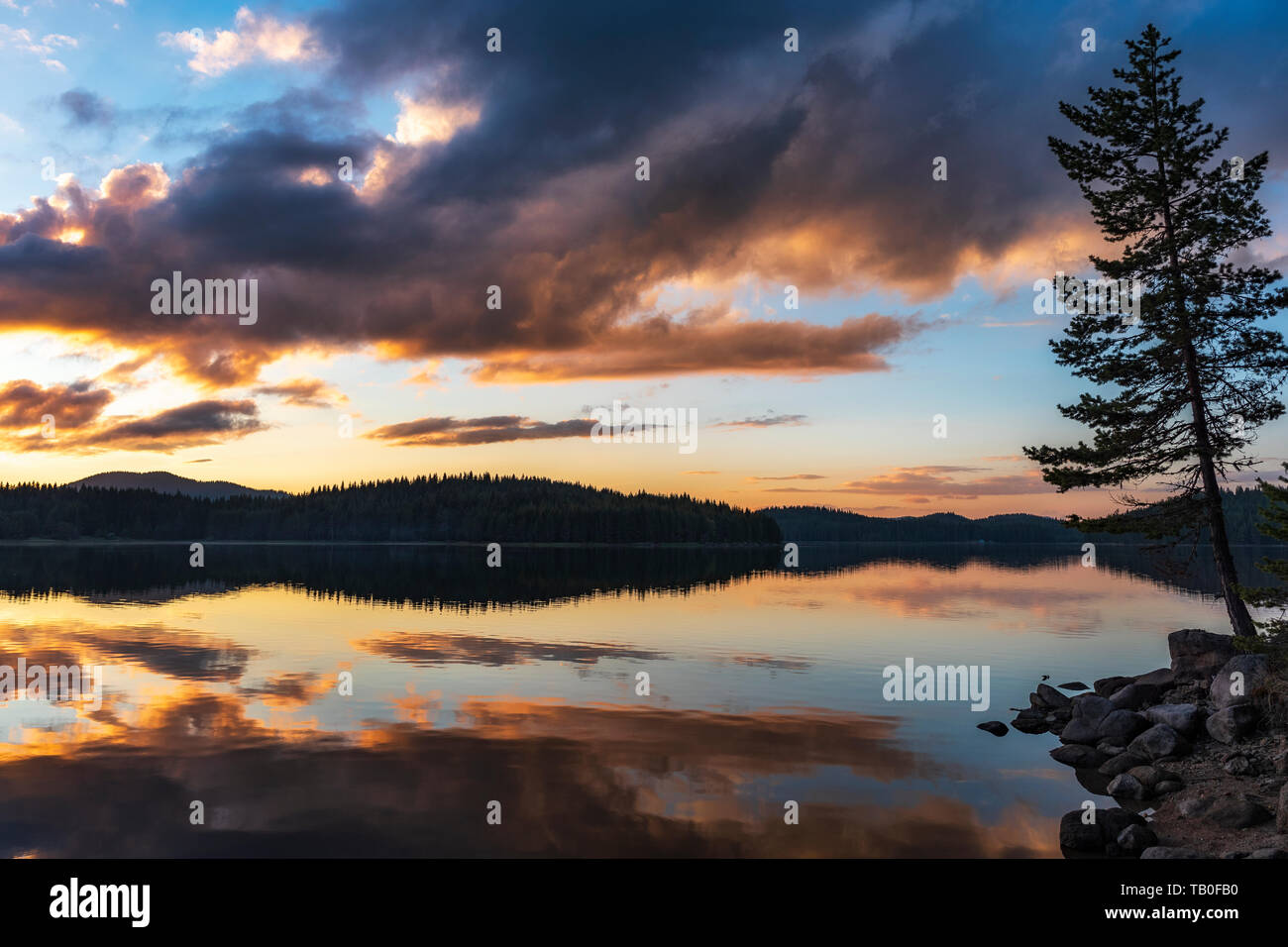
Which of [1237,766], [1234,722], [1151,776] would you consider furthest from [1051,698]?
[1237,766]

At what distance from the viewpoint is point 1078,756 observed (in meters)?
21.9

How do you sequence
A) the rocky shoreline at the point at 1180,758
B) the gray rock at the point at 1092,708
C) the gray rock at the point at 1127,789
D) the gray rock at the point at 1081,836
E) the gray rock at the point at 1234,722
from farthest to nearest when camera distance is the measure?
1. the gray rock at the point at 1092,708
2. the gray rock at the point at 1234,722
3. the gray rock at the point at 1127,789
4. the gray rock at the point at 1081,836
5. the rocky shoreline at the point at 1180,758

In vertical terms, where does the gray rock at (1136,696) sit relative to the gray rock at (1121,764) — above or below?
above

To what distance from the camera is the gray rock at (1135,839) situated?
49.8 ft

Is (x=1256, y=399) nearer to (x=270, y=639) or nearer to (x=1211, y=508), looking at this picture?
(x=1211, y=508)

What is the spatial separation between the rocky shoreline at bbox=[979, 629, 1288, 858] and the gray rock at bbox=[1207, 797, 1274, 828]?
0.7 inches

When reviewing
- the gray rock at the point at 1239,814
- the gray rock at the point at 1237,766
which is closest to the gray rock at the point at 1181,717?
the gray rock at the point at 1237,766

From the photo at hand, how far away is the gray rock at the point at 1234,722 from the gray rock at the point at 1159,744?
2.72 feet

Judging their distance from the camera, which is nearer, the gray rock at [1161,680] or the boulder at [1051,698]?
the gray rock at [1161,680]

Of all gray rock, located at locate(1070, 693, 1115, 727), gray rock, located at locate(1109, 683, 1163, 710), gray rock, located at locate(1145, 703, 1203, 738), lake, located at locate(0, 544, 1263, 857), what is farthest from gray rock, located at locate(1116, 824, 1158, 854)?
gray rock, located at locate(1109, 683, 1163, 710)

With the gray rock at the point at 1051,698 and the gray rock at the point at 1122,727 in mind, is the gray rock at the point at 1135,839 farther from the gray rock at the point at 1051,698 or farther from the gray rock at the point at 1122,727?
the gray rock at the point at 1051,698

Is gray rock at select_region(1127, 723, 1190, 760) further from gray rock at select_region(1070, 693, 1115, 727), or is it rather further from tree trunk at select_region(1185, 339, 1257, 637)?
tree trunk at select_region(1185, 339, 1257, 637)

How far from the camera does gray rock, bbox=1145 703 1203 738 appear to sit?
21.7m

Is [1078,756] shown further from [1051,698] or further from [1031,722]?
[1051,698]
